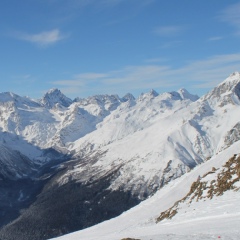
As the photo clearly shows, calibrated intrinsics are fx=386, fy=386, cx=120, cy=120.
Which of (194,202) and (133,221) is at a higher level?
(194,202)

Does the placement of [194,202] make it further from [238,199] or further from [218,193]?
[238,199]

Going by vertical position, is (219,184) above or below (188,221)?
above

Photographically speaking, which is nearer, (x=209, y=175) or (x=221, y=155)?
(x=209, y=175)

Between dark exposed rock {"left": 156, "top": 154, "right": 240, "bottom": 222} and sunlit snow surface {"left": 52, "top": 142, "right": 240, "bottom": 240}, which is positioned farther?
dark exposed rock {"left": 156, "top": 154, "right": 240, "bottom": 222}

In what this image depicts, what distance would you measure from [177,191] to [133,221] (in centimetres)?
A: 1886

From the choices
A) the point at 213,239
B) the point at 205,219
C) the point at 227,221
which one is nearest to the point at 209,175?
the point at 205,219

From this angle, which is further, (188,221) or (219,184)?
(219,184)

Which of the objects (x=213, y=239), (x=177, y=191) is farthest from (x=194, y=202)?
(x=177, y=191)

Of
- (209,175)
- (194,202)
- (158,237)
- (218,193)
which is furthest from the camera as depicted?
(209,175)

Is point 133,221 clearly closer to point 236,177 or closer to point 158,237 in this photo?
point 236,177

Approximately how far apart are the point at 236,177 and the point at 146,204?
42454mm

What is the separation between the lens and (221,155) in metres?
101

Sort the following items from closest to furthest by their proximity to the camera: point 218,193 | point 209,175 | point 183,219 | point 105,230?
1. point 183,219
2. point 218,193
3. point 209,175
4. point 105,230

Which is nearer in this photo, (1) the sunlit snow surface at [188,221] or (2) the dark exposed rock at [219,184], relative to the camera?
(1) the sunlit snow surface at [188,221]
